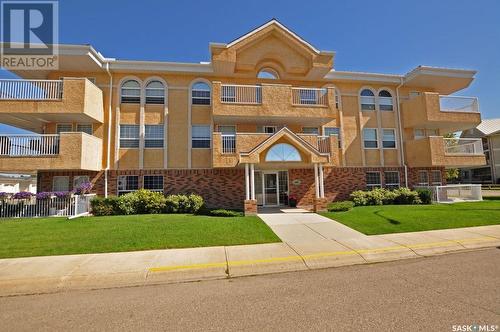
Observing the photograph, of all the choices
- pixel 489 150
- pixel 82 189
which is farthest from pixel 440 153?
pixel 489 150

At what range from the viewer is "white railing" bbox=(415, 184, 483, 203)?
1758cm

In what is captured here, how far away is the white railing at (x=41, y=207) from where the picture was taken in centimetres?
1306

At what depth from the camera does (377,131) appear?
62.7 ft

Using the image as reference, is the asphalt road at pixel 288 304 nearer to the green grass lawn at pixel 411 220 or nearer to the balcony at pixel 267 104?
the green grass lawn at pixel 411 220

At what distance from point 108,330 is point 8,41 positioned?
1828 centimetres

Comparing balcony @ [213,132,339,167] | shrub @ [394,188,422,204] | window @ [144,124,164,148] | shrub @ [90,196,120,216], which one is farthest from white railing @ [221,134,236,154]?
shrub @ [394,188,422,204]

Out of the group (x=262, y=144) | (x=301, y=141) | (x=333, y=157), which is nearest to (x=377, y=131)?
(x=333, y=157)

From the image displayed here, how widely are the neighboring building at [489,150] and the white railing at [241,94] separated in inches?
1563

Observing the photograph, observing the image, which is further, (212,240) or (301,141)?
(301,141)

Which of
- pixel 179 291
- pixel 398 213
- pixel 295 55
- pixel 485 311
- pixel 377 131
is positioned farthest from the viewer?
pixel 377 131

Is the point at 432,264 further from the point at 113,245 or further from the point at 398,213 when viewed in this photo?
the point at 113,245

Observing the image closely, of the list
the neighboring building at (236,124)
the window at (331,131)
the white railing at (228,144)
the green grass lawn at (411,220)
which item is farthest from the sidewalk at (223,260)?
the window at (331,131)

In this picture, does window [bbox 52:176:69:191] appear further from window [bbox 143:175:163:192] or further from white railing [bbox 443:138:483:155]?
white railing [bbox 443:138:483:155]

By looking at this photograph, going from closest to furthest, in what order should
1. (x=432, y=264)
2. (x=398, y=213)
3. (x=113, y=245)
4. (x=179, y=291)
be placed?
(x=179, y=291), (x=432, y=264), (x=113, y=245), (x=398, y=213)
